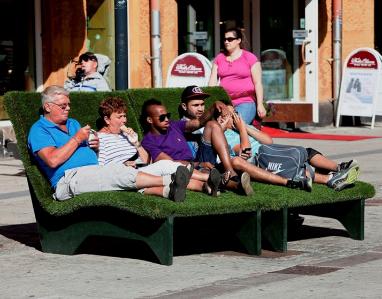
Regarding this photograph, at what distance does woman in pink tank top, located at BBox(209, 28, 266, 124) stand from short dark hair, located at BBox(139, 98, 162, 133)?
212 centimetres

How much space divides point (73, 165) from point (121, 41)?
9.10 feet

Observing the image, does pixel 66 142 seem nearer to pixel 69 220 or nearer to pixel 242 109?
pixel 69 220

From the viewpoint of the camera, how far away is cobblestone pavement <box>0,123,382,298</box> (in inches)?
308

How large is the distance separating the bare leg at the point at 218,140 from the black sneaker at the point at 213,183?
508mm

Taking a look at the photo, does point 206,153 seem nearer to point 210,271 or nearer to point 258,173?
point 258,173

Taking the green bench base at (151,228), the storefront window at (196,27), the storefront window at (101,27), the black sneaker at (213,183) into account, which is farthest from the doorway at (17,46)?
the black sneaker at (213,183)

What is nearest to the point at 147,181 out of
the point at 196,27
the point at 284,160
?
the point at 284,160

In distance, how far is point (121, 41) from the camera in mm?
11883

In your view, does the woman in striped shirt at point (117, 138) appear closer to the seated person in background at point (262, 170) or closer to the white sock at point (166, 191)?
the seated person in background at point (262, 170)

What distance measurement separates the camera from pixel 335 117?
22.4 meters

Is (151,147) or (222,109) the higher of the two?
(222,109)

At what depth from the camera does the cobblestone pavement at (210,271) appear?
308 inches

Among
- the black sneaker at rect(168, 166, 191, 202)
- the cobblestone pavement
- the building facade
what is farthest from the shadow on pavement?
the building facade

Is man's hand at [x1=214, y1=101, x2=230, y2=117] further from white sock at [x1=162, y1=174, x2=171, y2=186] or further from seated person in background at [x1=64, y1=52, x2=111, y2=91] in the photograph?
seated person in background at [x1=64, y1=52, x2=111, y2=91]
